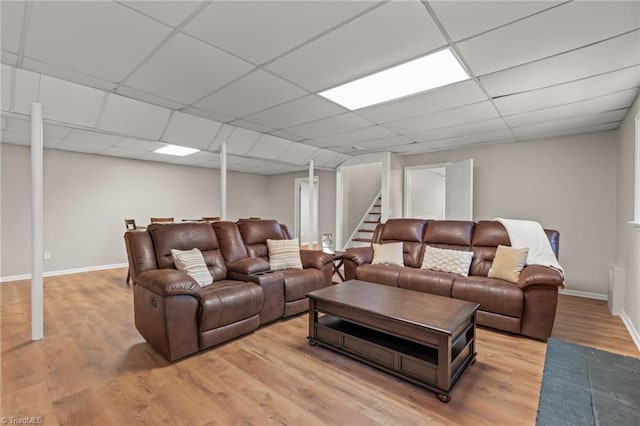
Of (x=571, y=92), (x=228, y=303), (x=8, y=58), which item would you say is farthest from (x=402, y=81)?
(x=8, y=58)

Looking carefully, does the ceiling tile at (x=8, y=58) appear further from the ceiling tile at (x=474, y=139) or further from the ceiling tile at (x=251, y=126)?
the ceiling tile at (x=474, y=139)

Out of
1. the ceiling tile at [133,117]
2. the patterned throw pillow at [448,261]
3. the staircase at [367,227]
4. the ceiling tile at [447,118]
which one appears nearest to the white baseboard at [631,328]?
the patterned throw pillow at [448,261]

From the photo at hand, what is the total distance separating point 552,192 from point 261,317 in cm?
464

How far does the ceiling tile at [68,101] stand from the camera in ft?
8.84

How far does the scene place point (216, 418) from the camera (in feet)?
5.48

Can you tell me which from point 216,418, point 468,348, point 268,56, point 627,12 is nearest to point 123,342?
point 216,418

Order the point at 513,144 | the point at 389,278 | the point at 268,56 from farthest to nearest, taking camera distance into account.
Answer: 1. the point at 513,144
2. the point at 389,278
3. the point at 268,56

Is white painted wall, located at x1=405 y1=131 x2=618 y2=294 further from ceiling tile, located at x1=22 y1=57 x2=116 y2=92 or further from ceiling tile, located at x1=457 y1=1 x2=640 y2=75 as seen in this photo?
ceiling tile, located at x1=22 y1=57 x2=116 y2=92

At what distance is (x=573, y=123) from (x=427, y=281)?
2.85 metres

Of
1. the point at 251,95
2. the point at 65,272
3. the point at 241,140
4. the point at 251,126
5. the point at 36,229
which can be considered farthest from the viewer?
the point at 65,272

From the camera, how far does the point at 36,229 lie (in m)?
2.71

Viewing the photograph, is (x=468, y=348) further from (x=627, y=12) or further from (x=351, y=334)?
(x=627, y=12)

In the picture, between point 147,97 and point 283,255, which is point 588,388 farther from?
point 147,97

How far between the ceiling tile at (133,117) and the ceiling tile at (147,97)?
0.10 metres
